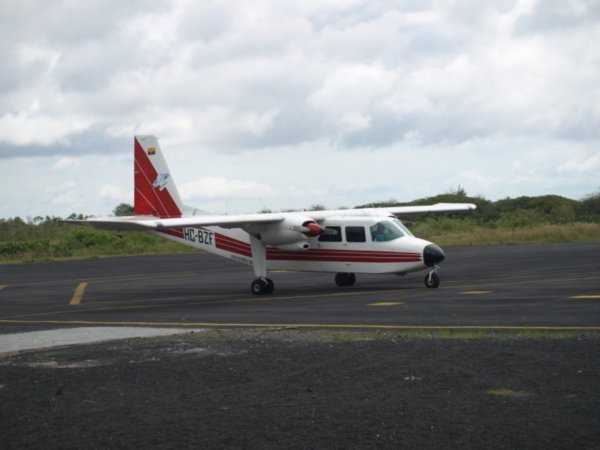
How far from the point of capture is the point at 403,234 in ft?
82.7

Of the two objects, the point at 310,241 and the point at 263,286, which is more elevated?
the point at 310,241

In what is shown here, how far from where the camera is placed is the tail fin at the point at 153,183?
29516 millimetres

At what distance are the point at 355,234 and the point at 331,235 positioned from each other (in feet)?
2.68

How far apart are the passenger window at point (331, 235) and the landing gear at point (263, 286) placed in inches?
79.5

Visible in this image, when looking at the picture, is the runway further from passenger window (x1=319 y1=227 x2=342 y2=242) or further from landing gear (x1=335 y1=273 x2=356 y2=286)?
passenger window (x1=319 y1=227 x2=342 y2=242)

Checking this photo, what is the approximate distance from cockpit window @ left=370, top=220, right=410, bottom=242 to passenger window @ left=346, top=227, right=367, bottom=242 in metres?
0.29

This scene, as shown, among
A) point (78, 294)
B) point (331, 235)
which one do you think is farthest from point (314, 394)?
point (78, 294)

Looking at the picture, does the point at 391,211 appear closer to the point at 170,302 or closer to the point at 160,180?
the point at 160,180

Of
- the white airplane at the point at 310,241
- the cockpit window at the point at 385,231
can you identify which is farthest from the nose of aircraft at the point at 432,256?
the cockpit window at the point at 385,231

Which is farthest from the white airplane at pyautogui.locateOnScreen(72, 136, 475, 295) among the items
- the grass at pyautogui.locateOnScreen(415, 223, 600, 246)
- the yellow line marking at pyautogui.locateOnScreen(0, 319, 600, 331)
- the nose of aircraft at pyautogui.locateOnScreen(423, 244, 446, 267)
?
the grass at pyautogui.locateOnScreen(415, 223, 600, 246)

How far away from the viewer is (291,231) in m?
25.8

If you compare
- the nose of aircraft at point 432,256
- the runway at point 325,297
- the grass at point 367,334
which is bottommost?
the grass at point 367,334

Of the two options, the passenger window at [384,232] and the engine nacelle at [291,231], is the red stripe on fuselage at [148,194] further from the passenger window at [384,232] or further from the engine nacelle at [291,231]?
the passenger window at [384,232]

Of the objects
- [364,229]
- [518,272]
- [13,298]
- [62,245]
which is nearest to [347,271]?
[364,229]
